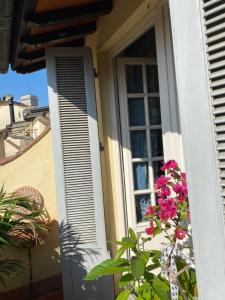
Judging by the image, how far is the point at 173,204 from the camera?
99.7 inches

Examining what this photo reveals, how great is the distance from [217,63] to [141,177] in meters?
2.97

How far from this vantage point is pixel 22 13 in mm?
3176

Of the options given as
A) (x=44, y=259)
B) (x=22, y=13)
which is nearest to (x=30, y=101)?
(x=44, y=259)

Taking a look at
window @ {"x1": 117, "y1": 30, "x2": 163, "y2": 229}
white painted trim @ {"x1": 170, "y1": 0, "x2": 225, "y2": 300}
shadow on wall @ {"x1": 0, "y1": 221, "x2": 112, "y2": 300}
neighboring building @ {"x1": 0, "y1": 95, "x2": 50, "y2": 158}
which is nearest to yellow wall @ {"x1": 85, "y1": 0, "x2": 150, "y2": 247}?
window @ {"x1": 117, "y1": 30, "x2": 163, "y2": 229}

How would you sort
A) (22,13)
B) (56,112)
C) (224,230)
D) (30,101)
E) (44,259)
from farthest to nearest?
(30,101)
(44,259)
(56,112)
(22,13)
(224,230)

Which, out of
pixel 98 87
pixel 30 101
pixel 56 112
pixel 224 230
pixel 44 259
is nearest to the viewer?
pixel 224 230

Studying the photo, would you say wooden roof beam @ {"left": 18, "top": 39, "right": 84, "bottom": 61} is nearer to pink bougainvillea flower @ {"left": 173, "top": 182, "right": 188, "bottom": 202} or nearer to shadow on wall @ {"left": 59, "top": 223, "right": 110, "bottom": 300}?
shadow on wall @ {"left": 59, "top": 223, "right": 110, "bottom": 300}

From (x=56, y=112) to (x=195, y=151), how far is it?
278 centimetres

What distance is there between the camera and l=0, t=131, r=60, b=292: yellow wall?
17.0 ft

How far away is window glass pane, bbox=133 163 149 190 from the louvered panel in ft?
1.54

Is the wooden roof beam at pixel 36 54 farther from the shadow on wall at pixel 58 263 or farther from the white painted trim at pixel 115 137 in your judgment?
the shadow on wall at pixel 58 263

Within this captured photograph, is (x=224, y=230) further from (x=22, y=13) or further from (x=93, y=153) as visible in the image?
(x=93, y=153)

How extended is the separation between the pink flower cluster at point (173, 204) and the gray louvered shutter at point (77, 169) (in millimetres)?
1356

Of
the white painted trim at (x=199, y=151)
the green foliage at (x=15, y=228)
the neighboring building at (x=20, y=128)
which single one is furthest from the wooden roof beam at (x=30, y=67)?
the neighboring building at (x=20, y=128)
